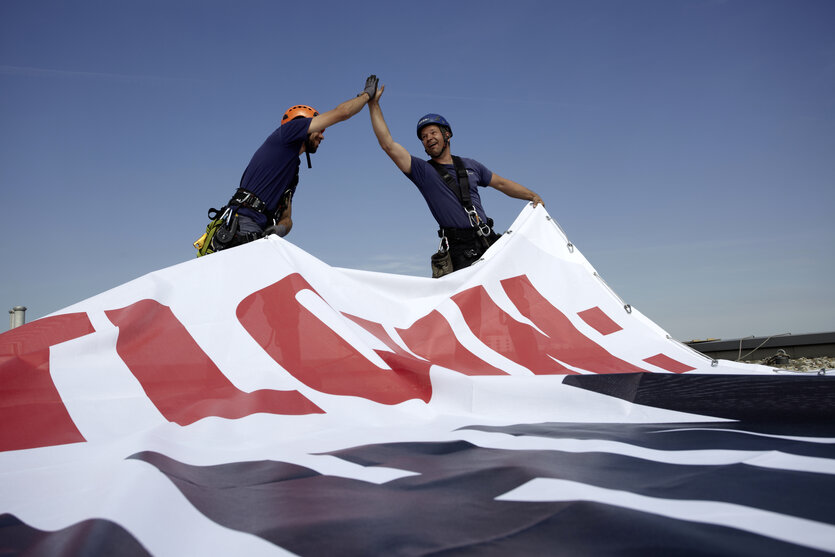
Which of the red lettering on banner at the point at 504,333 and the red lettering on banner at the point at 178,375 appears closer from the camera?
the red lettering on banner at the point at 178,375

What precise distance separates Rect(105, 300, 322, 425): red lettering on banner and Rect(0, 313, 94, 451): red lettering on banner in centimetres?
23

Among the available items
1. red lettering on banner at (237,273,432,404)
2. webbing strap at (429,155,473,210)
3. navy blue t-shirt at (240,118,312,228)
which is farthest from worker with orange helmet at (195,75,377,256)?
red lettering on banner at (237,273,432,404)

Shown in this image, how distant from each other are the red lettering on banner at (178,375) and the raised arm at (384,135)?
2.40 m

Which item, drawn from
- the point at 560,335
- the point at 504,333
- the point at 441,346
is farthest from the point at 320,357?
the point at 560,335

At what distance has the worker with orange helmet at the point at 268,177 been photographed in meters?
4.11

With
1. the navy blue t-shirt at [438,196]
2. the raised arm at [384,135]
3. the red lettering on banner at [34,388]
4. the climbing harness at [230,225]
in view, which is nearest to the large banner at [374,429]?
the red lettering on banner at [34,388]

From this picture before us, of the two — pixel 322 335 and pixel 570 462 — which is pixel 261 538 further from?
pixel 322 335

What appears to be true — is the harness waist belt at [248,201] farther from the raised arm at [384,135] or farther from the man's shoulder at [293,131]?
the raised arm at [384,135]

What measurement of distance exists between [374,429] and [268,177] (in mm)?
2722

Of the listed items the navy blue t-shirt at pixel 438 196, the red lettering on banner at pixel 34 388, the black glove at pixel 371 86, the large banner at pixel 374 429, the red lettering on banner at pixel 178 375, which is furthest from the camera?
the navy blue t-shirt at pixel 438 196

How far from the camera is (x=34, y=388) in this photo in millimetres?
2150

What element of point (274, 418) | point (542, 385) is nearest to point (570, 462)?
point (542, 385)

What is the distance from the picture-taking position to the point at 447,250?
453 centimetres

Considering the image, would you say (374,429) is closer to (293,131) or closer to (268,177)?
(268,177)
